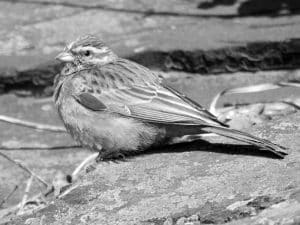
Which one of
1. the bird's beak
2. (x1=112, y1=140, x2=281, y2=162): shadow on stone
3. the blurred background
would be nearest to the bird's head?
the bird's beak

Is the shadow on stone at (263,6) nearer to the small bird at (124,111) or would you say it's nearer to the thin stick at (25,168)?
the small bird at (124,111)

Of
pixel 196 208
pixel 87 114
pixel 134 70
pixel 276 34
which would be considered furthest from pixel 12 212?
pixel 276 34

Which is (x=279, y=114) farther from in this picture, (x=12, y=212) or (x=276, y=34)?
(x=12, y=212)

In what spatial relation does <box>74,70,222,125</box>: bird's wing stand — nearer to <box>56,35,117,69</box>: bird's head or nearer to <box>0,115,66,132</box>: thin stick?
<box>56,35,117,69</box>: bird's head

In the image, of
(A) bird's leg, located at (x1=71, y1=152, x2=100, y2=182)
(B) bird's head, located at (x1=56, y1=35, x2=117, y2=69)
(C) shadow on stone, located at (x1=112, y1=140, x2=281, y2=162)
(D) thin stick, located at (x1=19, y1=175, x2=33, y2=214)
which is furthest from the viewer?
(B) bird's head, located at (x1=56, y1=35, x2=117, y2=69)

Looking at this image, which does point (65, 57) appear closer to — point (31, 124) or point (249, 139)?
point (31, 124)

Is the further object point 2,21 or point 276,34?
point 2,21

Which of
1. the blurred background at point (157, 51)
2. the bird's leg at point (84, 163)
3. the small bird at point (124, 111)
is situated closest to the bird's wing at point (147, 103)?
the small bird at point (124, 111)
